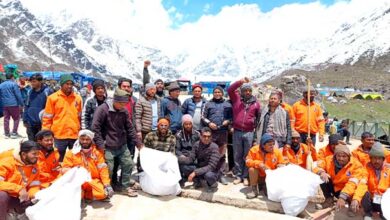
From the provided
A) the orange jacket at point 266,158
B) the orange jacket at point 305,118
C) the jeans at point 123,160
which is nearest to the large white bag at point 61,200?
the jeans at point 123,160

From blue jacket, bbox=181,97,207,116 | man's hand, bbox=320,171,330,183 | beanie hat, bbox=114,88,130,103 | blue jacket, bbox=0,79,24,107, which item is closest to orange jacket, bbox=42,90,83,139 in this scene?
beanie hat, bbox=114,88,130,103

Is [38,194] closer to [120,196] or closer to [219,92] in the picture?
[120,196]

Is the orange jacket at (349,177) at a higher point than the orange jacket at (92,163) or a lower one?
lower

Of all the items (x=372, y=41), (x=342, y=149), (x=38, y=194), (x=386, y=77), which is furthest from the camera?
(x=372, y=41)

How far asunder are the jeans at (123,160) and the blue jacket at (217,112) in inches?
57.3

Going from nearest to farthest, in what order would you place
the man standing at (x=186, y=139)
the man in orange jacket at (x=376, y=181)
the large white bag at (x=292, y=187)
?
1. the man in orange jacket at (x=376, y=181)
2. the large white bag at (x=292, y=187)
3. the man standing at (x=186, y=139)

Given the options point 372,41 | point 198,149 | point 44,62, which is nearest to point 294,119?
point 198,149

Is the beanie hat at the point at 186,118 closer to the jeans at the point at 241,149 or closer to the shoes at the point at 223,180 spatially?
the jeans at the point at 241,149

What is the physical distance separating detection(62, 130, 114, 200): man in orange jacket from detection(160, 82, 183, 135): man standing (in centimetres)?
147

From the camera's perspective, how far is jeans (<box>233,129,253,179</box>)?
6.05m

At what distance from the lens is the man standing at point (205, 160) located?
5.72 m

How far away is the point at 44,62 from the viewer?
123438 mm

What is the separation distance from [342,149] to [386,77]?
94.2m

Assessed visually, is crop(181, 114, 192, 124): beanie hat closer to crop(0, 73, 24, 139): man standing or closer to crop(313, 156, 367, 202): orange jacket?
crop(313, 156, 367, 202): orange jacket
